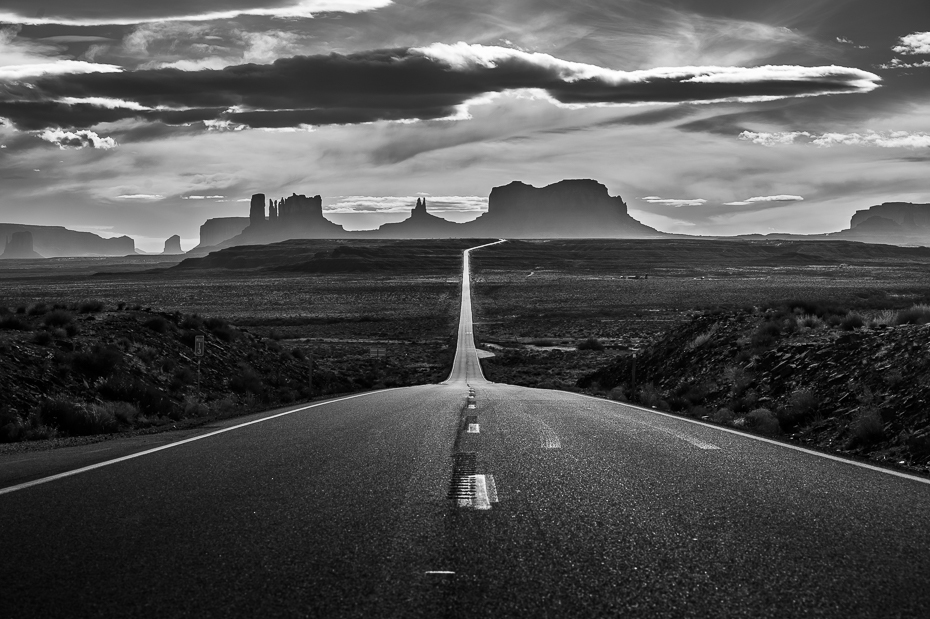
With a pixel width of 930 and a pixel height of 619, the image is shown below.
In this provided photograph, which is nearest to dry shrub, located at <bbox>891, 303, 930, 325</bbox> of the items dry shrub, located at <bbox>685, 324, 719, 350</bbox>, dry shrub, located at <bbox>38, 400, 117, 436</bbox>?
dry shrub, located at <bbox>685, 324, 719, 350</bbox>

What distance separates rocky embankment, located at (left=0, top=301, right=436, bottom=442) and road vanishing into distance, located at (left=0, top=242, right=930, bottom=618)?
5771 millimetres

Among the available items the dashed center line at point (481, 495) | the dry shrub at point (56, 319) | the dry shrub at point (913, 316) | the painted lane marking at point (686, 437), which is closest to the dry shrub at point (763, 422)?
the painted lane marking at point (686, 437)

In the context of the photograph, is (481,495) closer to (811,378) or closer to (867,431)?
(867,431)

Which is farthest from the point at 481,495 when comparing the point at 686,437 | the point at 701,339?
the point at 701,339

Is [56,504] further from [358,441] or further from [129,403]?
[129,403]

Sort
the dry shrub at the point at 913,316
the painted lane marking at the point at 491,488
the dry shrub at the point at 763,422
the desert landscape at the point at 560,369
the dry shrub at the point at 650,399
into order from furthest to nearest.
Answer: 1. the dry shrub at the point at 650,399
2. the dry shrub at the point at 913,316
3. the dry shrub at the point at 763,422
4. the desert landscape at the point at 560,369
5. the painted lane marking at the point at 491,488

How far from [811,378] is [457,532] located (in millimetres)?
13899

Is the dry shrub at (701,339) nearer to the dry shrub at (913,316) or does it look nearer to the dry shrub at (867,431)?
the dry shrub at (913,316)

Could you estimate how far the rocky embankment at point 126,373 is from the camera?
15383 mm

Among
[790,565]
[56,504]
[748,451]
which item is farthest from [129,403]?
[790,565]

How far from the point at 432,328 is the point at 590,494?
71.4m

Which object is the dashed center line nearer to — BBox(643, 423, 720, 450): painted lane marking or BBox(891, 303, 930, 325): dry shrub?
BBox(643, 423, 720, 450): painted lane marking

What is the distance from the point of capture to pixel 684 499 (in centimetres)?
711

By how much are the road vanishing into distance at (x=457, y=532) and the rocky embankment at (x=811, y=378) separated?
3048 mm
